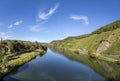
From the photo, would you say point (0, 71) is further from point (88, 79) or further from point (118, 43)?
point (118, 43)

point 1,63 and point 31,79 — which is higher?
point 1,63

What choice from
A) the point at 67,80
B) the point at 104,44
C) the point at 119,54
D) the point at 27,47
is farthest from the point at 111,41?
the point at 67,80

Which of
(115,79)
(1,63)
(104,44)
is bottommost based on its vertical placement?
(115,79)

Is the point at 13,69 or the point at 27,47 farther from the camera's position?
the point at 27,47

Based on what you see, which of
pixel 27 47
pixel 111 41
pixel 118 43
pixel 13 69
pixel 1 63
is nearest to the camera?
pixel 1 63

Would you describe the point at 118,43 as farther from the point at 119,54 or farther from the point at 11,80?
the point at 11,80

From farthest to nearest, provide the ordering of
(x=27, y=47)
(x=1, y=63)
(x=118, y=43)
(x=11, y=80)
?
(x=27, y=47), (x=118, y=43), (x=1, y=63), (x=11, y=80)

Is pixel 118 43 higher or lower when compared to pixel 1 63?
higher

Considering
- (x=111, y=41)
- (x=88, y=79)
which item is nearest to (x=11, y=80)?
(x=88, y=79)

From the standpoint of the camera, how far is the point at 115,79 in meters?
60.4

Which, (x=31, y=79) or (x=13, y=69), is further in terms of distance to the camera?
(x=13, y=69)

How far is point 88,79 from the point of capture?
6012 centimetres

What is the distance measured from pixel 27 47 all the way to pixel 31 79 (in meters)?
137

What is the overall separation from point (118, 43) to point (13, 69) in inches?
3597
